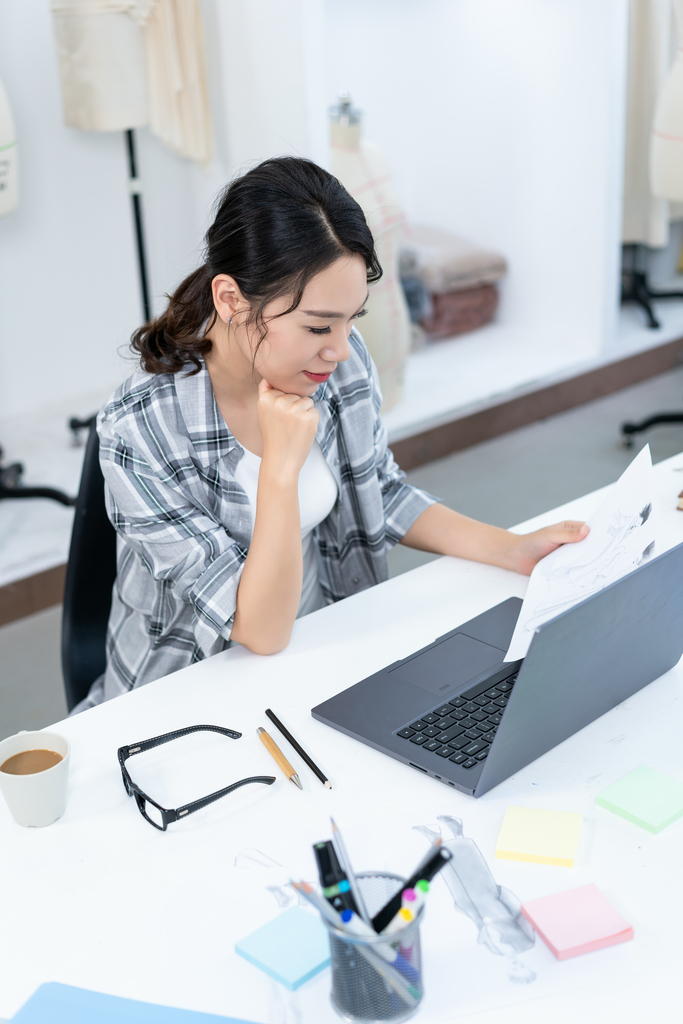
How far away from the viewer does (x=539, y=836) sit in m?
0.85

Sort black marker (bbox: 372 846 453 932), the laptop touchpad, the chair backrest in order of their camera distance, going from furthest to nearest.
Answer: the chair backrest → the laptop touchpad → black marker (bbox: 372 846 453 932)

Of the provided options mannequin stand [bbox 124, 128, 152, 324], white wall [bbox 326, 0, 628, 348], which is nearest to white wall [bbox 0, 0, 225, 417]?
mannequin stand [bbox 124, 128, 152, 324]

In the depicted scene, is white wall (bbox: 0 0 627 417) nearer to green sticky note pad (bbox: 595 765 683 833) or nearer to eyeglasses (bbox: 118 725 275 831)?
eyeglasses (bbox: 118 725 275 831)

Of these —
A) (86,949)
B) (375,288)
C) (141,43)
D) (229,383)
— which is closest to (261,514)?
(229,383)

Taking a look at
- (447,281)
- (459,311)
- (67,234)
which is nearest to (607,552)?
(67,234)

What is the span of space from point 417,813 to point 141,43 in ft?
7.72

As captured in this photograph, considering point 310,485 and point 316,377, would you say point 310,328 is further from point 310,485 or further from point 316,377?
point 310,485

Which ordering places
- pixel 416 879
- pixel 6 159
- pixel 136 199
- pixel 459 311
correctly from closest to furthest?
pixel 416 879
pixel 6 159
pixel 136 199
pixel 459 311

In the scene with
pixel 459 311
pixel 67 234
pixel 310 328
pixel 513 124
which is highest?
pixel 310 328

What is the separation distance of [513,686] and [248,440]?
56 cm

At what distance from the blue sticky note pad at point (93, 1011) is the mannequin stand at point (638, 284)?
13.2 feet

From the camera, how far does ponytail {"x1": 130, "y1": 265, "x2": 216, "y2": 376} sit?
1291 millimetres

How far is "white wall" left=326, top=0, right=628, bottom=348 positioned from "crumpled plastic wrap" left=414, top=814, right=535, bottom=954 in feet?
11.0

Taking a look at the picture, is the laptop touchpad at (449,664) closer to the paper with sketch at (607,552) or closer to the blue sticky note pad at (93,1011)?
the paper with sketch at (607,552)
